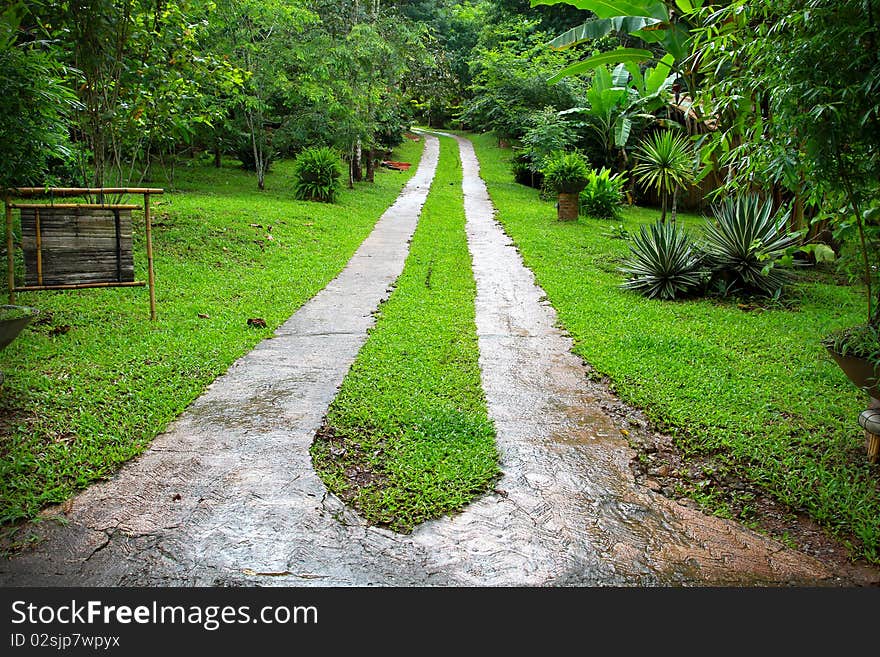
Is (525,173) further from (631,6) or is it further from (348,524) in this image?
(348,524)

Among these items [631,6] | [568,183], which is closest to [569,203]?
[568,183]

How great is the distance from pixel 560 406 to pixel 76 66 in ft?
23.2

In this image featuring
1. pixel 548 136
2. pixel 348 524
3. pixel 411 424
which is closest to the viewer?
pixel 348 524

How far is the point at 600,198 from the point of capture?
51.0 ft

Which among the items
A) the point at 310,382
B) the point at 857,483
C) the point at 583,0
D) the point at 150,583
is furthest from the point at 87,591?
the point at 583,0

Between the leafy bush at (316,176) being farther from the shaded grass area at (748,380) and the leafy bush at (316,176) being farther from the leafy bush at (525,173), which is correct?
the leafy bush at (525,173)

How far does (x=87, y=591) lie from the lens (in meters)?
2.63

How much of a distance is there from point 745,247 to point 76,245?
23.7ft

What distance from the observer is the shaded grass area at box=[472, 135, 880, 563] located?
3.58 m

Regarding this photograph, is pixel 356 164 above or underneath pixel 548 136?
underneath

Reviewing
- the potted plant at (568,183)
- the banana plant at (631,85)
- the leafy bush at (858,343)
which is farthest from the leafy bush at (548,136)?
the leafy bush at (858,343)

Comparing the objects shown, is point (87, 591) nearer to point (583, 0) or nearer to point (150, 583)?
point (150, 583)

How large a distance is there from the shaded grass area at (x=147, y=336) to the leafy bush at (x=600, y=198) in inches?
219

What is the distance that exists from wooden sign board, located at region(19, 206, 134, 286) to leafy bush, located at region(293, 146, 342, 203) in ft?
32.0
